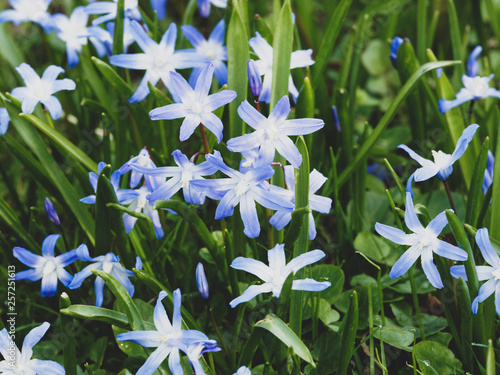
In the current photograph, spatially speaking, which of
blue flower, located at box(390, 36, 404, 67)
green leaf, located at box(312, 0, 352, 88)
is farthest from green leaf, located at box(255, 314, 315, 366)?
blue flower, located at box(390, 36, 404, 67)

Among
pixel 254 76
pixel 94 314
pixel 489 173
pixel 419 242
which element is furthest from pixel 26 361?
pixel 489 173

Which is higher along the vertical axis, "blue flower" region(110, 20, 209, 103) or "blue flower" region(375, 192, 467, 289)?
"blue flower" region(110, 20, 209, 103)

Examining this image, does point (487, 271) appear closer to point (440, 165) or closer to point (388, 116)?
point (440, 165)

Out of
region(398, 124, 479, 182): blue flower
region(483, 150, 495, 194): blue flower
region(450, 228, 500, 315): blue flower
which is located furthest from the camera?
region(483, 150, 495, 194): blue flower

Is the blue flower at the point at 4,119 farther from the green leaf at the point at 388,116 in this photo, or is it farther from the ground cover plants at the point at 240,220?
the green leaf at the point at 388,116

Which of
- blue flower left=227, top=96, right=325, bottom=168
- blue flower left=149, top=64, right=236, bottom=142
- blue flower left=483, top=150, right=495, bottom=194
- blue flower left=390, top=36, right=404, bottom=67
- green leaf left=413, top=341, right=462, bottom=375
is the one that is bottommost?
green leaf left=413, top=341, right=462, bottom=375

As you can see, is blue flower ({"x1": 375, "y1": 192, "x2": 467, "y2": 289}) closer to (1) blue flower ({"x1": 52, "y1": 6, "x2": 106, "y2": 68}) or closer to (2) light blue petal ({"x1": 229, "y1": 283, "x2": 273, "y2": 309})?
(2) light blue petal ({"x1": 229, "y1": 283, "x2": 273, "y2": 309})

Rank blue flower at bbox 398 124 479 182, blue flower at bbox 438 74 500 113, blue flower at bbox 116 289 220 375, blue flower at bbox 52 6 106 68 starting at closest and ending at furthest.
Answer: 1. blue flower at bbox 116 289 220 375
2. blue flower at bbox 398 124 479 182
3. blue flower at bbox 438 74 500 113
4. blue flower at bbox 52 6 106 68
